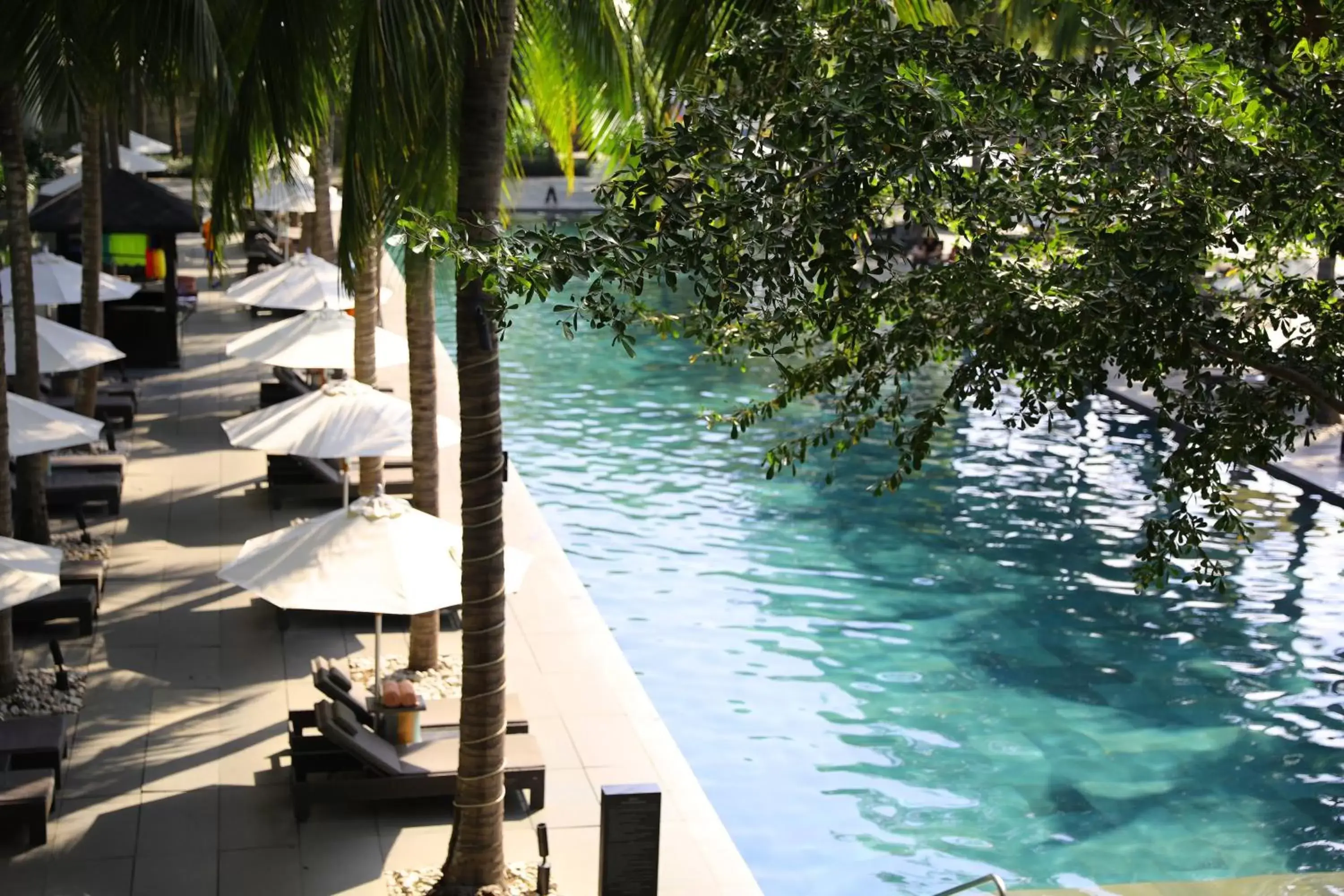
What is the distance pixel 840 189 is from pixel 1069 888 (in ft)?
22.9

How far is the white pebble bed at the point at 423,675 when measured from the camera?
12.6 meters

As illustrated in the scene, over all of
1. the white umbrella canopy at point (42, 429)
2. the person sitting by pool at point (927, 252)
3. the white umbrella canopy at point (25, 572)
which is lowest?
the white umbrella canopy at point (25, 572)

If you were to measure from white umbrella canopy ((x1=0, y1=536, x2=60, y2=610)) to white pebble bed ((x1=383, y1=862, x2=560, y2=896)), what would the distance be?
118 inches

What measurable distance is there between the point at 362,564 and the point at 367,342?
5757mm

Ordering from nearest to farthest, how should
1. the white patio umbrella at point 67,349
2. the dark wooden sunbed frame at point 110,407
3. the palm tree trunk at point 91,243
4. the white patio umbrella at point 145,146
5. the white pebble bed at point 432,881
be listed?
the white pebble bed at point 432,881
the white patio umbrella at point 67,349
the palm tree trunk at point 91,243
the dark wooden sunbed frame at point 110,407
the white patio umbrella at point 145,146

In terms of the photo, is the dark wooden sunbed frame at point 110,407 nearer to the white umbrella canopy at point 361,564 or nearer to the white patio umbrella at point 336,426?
the white patio umbrella at point 336,426

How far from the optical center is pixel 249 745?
11547 millimetres

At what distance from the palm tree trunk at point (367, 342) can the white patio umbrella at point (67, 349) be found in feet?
11.8

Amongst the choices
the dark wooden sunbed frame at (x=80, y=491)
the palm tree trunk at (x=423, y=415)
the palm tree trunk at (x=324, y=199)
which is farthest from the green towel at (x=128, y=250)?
the palm tree trunk at (x=423, y=415)

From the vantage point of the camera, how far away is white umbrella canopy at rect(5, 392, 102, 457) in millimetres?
13555

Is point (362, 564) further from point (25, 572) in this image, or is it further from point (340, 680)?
point (25, 572)

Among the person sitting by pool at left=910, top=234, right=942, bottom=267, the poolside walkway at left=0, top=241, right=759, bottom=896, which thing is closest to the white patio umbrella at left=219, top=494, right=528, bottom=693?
the poolside walkway at left=0, top=241, right=759, bottom=896

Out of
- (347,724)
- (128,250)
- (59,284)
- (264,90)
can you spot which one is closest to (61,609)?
(347,724)

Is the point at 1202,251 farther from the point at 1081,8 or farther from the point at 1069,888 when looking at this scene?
the point at 1069,888
